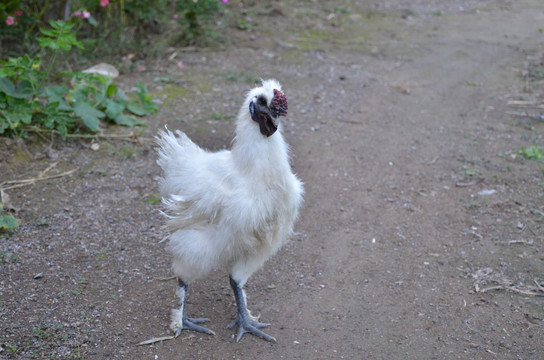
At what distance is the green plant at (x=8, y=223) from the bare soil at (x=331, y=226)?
0.08 metres

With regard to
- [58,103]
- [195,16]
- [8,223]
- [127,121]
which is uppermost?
[195,16]

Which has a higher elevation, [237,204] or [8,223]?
[237,204]

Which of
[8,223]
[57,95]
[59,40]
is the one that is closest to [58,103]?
[57,95]

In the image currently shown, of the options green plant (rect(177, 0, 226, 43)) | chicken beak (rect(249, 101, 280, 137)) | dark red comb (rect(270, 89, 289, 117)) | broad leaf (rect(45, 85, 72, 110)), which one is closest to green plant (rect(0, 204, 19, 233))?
broad leaf (rect(45, 85, 72, 110))

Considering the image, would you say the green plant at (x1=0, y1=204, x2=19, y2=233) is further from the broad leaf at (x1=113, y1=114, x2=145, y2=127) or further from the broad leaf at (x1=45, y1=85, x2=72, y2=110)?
the broad leaf at (x1=113, y1=114, x2=145, y2=127)

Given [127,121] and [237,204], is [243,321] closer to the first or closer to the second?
[237,204]

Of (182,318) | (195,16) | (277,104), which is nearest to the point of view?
(277,104)

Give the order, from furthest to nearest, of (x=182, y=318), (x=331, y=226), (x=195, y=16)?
(x=195, y=16) < (x=331, y=226) < (x=182, y=318)

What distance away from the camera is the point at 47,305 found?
3938 mm

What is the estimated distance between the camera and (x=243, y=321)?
3.94 m

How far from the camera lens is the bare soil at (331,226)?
3.85 meters

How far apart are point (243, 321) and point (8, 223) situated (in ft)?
7.29

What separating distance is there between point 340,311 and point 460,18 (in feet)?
32.2

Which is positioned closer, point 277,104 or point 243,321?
point 277,104
